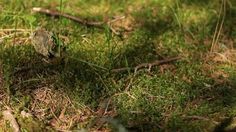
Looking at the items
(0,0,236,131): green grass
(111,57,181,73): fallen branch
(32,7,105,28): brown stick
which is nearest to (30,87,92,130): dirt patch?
(0,0,236,131): green grass

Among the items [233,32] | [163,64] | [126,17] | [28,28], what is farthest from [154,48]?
[28,28]

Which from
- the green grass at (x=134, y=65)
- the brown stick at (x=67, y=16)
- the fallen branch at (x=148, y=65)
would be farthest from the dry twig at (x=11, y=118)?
the brown stick at (x=67, y=16)

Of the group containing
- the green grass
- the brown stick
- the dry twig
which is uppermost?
the brown stick

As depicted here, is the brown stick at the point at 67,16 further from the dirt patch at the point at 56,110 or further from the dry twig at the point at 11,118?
the dry twig at the point at 11,118

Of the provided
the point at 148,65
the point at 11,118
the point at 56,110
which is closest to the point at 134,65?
the point at 148,65

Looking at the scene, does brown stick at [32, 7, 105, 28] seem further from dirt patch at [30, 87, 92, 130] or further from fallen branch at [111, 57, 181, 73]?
dirt patch at [30, 87, 92, 130]

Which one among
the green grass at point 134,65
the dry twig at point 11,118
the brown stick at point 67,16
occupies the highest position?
the brown stick at point 67,16

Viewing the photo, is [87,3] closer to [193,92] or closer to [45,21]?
[45,21]

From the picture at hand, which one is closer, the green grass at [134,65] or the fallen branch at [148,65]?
the green grass at [134,65]

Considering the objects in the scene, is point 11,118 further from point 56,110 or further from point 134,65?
point 134,65
